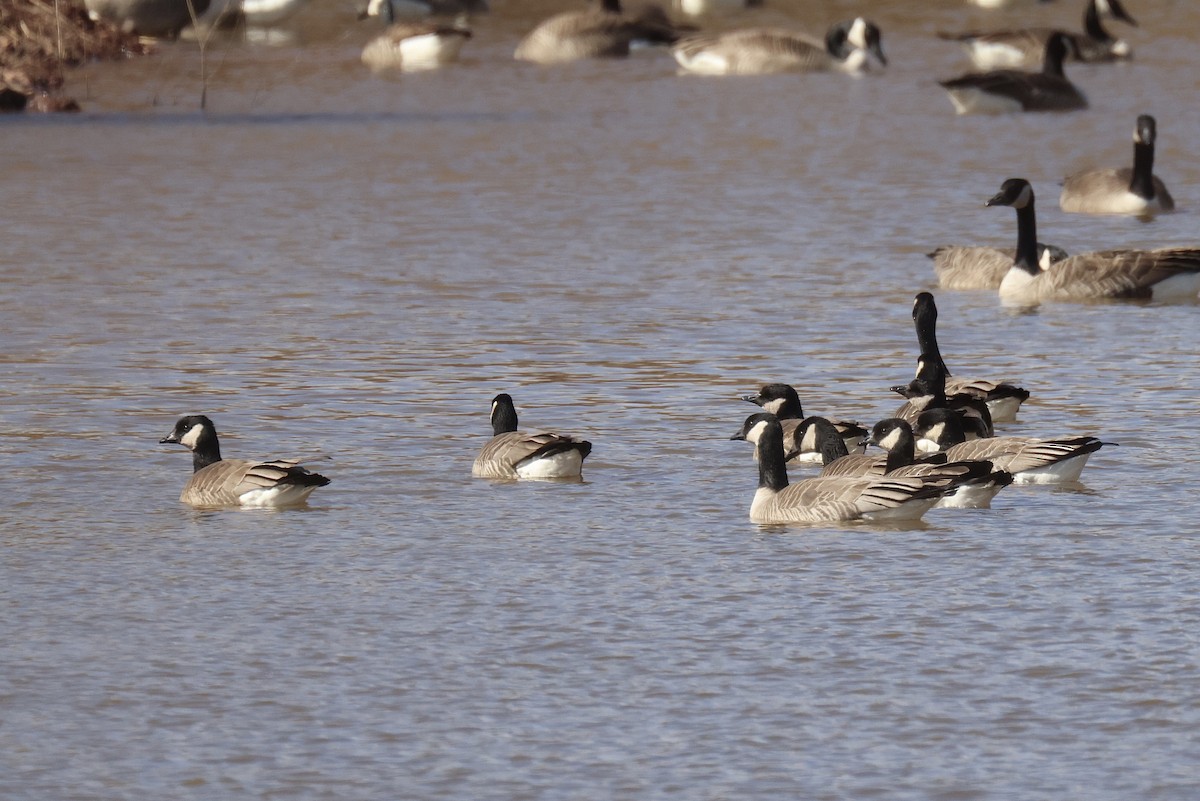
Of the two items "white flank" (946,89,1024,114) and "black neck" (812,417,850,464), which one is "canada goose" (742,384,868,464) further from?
"white flank" (946,89,1024,114)

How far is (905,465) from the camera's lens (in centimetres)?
1123

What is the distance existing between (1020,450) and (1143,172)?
10.9m

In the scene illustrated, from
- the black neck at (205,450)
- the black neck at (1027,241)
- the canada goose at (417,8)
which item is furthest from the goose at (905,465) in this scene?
the canada goose at (417,8)

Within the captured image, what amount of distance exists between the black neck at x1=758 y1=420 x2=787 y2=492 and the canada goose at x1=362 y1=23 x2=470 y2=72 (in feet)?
83.8

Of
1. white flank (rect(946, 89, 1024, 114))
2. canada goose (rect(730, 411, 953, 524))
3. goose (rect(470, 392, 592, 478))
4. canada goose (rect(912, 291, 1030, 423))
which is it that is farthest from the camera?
white flank (rect(946, 89, 1024, 114))

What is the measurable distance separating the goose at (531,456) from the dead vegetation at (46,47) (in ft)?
64.3

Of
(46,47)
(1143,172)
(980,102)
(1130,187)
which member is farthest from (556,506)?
(46,47)

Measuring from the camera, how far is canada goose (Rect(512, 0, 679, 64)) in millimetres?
37281

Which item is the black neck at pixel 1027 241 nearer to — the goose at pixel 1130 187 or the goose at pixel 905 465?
the goose at pixel 1130 187

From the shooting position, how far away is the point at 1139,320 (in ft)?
55.4

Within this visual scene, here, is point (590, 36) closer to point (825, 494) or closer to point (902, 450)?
point (902, 450)

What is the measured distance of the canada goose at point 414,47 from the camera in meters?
35.9

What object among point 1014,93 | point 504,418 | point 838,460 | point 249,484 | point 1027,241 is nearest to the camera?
point 249,484

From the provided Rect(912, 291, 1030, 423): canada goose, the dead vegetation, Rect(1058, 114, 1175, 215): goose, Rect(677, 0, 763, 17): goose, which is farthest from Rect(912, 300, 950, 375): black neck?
Rect(677, 0, 763, 17): goose
